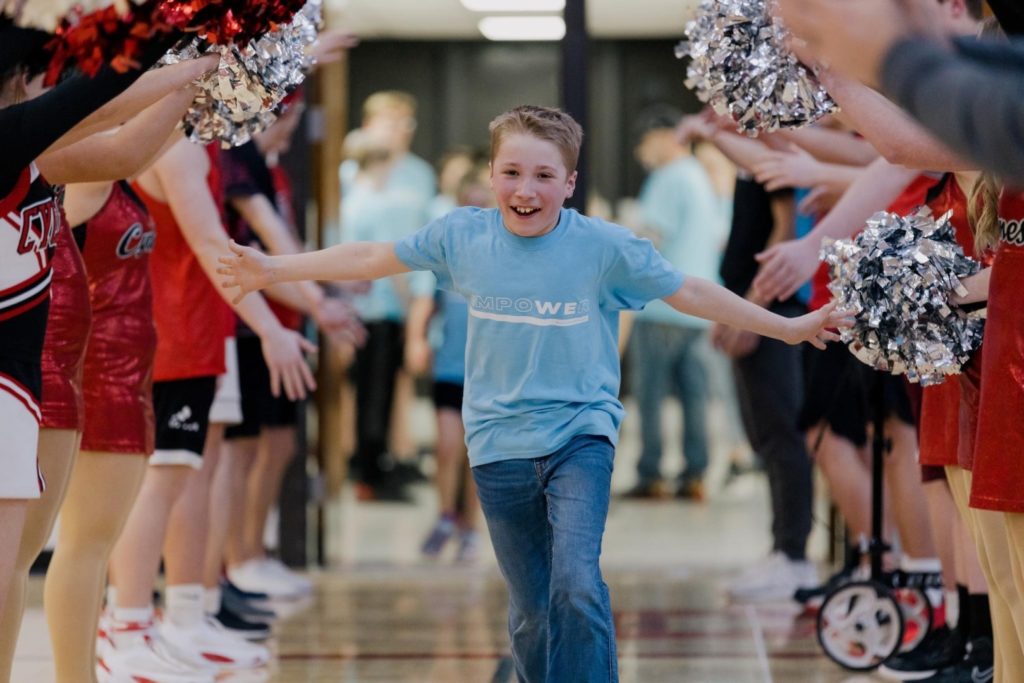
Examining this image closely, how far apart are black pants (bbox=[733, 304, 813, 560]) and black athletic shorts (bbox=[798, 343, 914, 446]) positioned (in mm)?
227

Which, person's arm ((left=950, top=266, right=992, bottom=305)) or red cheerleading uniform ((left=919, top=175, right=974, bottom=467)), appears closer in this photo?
person's arm ((left=950, top=266, right=992, bottom=305))

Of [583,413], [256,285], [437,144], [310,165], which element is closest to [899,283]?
[583,413]

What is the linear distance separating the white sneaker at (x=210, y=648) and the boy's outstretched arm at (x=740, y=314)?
1.92 m

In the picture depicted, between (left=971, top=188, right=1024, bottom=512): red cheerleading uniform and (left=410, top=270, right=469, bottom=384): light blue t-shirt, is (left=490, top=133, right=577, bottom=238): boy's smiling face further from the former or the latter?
(left=410, top=270, right=469, bottom=384): light blue t-shirt

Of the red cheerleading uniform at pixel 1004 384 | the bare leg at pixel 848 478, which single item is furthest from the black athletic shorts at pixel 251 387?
the red cheerleading uniform at pixel 1004 384

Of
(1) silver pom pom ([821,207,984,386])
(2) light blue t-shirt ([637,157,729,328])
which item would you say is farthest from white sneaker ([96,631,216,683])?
(2) light blue t-shirt ([637,157,729,328])

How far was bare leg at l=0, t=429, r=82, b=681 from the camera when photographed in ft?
10.0

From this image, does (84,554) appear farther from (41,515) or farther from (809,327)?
(809,327)

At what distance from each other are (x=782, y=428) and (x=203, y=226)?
2533 millimetres

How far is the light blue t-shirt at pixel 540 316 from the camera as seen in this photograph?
3.11 m

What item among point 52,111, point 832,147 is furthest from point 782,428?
point 52,111

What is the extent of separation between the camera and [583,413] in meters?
3.12

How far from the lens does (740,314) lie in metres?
3.14

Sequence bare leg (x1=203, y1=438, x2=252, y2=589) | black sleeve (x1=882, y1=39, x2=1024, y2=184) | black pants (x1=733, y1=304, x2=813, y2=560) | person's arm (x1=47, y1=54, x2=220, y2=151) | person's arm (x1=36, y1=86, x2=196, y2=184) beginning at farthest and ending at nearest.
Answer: black pants (x1=733, y1=304, x2=813, y2=560) → bare leg (x1=203, y1=438, x2=252, y2=589) → person's arm (x1=36, y1=86, x2=196, y2=184) → person's arm (x1=47, y1=54, x2=220, y2=151) → black sleeve (x1=882, y1=39, x2=1024, y2=184)
